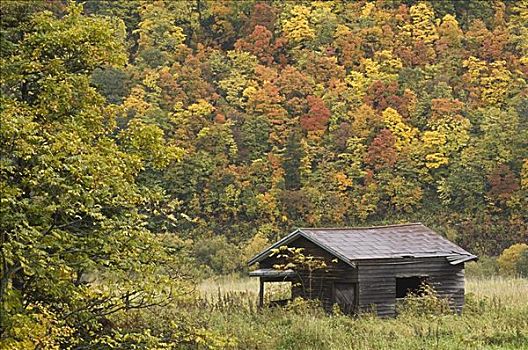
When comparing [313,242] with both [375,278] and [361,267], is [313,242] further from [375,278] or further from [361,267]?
[375,278]

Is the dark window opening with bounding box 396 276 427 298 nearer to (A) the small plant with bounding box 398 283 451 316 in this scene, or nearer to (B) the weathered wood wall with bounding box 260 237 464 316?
(B) the weathered wood wall with bounding box 260 237 464 316

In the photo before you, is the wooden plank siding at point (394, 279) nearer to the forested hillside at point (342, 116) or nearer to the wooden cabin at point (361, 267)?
the wooden cabin at point (361, 267)

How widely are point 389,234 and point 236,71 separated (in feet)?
151

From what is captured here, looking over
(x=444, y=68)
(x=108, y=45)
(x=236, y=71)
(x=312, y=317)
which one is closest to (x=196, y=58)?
(x=236, y=71)

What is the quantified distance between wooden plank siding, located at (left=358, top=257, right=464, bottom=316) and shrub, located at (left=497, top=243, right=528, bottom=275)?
21324 mm

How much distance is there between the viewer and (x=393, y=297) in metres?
28.1

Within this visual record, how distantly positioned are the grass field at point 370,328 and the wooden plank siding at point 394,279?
809 mm

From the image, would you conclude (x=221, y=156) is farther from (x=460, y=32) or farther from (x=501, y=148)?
(x=460, y=32)

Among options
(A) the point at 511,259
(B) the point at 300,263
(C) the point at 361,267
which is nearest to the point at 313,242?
(B) the point at 300,263

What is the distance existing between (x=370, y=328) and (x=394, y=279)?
5.04 m

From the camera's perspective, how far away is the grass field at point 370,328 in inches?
826

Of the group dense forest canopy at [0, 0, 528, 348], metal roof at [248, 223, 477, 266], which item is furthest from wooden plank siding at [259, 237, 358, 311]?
dense forest canopy at [0, 0, 528, 348]

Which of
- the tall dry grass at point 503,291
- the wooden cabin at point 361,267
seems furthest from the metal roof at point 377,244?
the tall dry grass at point 503,291

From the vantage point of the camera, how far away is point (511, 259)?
168ft
